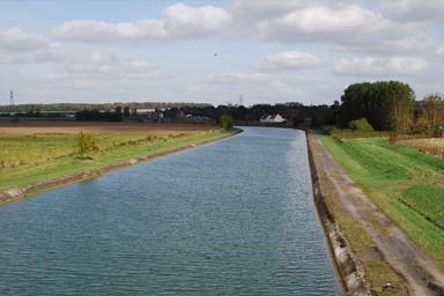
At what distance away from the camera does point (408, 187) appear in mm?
33250

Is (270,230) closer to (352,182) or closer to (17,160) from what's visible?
(352,182)

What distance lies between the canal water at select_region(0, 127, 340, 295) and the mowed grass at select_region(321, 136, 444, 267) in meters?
3.15

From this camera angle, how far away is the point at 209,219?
26922mm

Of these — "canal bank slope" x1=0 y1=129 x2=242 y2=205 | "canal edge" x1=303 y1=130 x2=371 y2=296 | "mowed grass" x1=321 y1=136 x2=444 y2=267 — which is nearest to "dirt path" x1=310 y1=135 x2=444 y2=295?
"mowed grass" x1=321 y1=136 x2=444 y2=267

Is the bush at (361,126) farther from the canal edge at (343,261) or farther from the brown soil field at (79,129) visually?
the canal edge at (343,261)

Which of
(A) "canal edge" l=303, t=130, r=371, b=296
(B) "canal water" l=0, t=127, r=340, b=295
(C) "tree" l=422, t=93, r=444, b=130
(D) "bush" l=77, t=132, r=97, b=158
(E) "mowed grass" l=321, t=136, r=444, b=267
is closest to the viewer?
(A) "canal edge" l=303, t=130, r=371, b=296

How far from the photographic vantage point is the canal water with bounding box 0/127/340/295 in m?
16.5

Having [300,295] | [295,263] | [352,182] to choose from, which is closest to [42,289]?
[300,295]

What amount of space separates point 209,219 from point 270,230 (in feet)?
10.8

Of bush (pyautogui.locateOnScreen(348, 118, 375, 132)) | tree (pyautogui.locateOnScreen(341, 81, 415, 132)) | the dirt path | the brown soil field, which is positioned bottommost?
the brown soil field

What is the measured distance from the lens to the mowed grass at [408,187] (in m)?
21.4

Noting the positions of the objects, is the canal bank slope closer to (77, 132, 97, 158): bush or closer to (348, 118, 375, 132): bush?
(77, 132, 97, 158): bush

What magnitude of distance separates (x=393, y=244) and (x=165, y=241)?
7.76 meters

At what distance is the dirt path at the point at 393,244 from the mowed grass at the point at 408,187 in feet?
1.20
